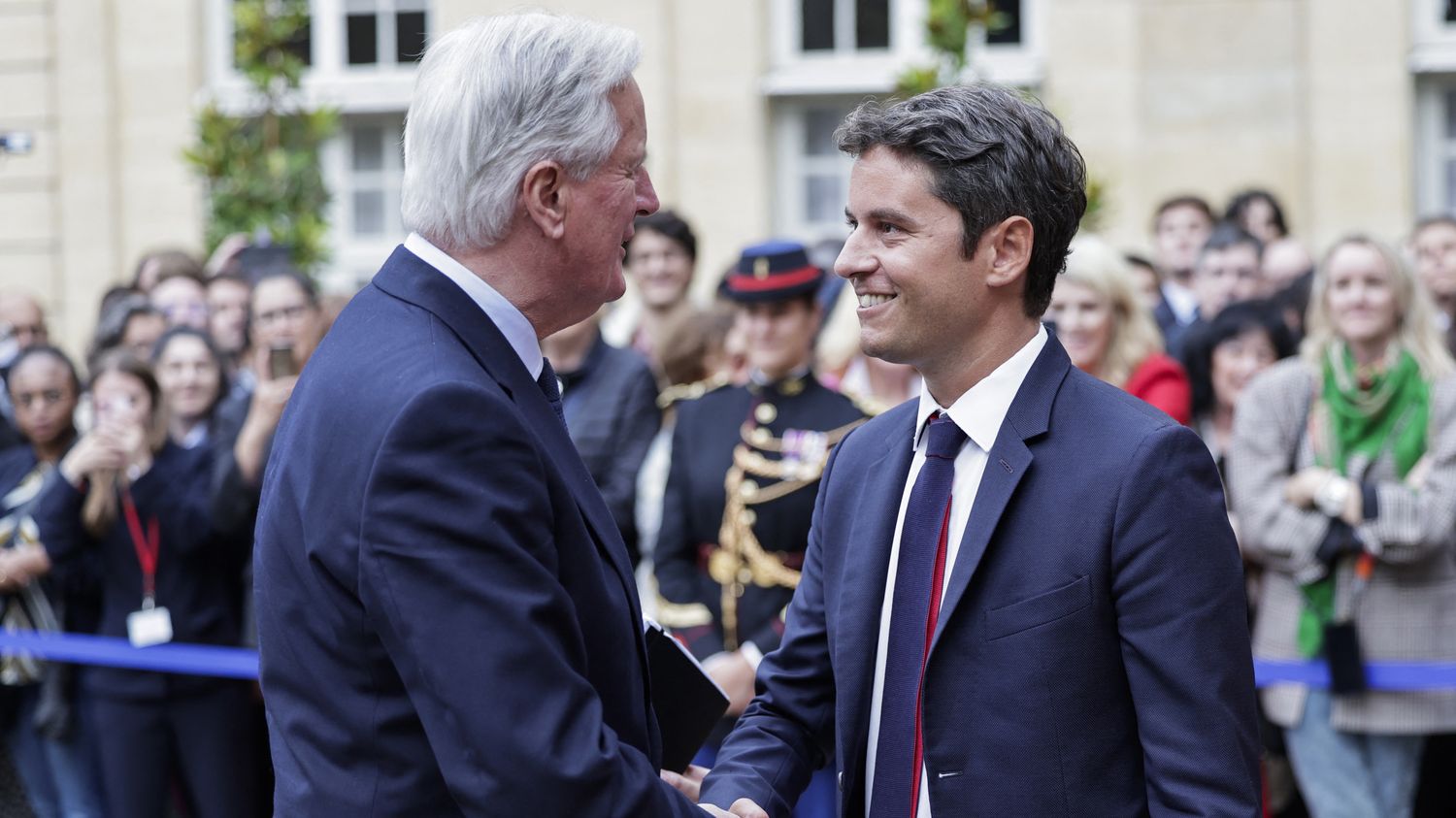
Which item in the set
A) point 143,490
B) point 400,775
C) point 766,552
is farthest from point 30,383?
point 400,775

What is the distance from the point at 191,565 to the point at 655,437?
1606 mm

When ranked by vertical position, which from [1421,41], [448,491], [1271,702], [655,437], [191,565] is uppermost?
[1421,41]

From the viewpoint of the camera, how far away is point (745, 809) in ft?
8.61

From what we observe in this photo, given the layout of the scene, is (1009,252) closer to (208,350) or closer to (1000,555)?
(1000,555)

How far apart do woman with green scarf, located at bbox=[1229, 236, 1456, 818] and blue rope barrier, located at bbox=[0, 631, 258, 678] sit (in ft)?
10.5

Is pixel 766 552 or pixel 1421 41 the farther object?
pixel 1421 41

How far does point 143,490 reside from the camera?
5.76m

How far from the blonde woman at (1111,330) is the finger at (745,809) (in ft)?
9.24

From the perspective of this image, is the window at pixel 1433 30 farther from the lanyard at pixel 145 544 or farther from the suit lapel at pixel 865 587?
the suit lapel at pixel 865 587

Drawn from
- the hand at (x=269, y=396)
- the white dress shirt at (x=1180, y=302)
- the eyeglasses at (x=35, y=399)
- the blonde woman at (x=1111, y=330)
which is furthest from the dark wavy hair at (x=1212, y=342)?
the eyeglasses at (x=35, y=399)

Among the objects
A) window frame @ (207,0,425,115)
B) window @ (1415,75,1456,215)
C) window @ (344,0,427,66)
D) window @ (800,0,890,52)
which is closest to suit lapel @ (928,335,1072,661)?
window @ (1415,75,1456,215)

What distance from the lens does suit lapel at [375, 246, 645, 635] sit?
2.22 m

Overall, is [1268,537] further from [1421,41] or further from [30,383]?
[1421,41]

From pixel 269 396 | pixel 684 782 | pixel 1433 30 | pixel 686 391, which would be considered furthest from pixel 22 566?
pixel 1433 30
